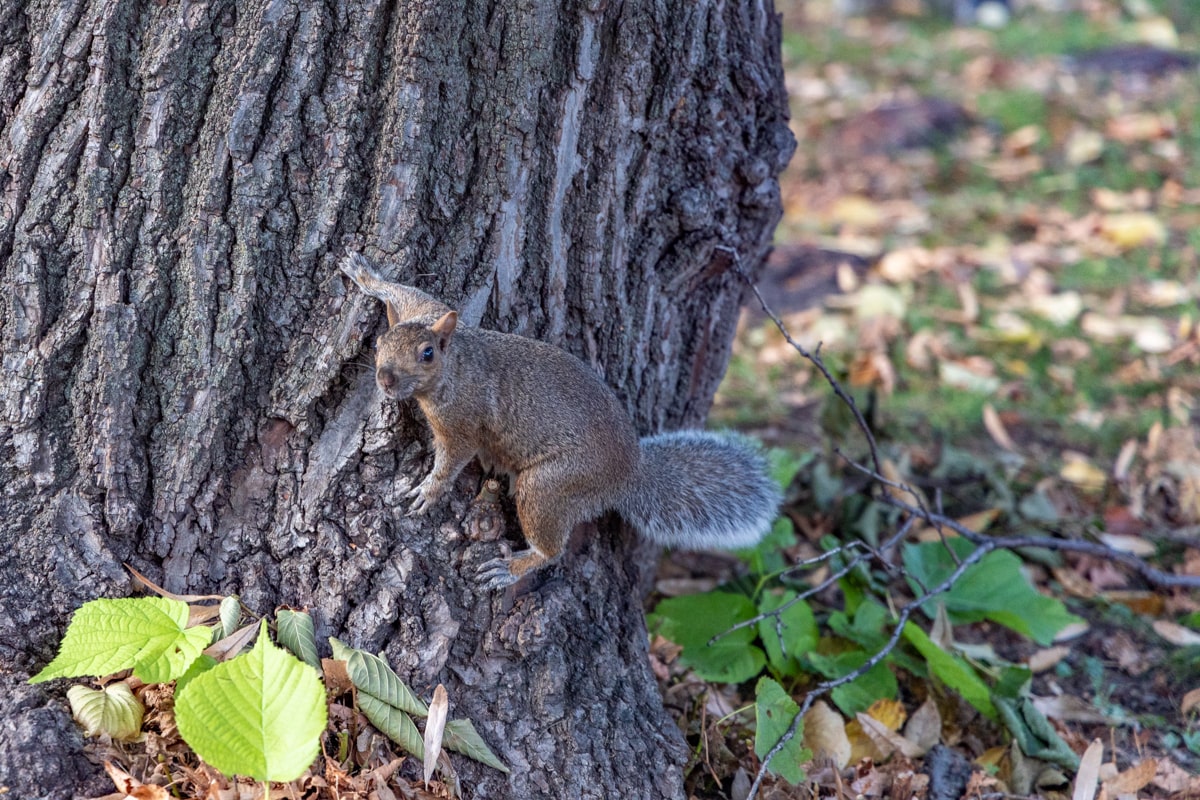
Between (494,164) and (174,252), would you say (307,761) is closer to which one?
(174,252)

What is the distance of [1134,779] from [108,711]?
2.29 m

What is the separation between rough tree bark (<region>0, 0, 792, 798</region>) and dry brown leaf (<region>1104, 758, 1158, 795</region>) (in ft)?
3.60

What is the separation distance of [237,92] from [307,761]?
1249 millimetres

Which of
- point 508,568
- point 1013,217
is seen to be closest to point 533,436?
point 508,568

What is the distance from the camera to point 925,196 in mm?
6164

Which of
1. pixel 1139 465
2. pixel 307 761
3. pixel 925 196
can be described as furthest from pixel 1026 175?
pixel 307 761

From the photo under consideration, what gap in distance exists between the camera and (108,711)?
2018 mm

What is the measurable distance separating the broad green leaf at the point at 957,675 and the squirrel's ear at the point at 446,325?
145 centimetres

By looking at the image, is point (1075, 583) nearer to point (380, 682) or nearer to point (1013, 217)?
point (380, 682)

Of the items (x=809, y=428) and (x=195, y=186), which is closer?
(x=195, y=186)

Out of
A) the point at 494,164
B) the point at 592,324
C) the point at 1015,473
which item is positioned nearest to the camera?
the point at 494,164

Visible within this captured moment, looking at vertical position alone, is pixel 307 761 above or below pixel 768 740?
above

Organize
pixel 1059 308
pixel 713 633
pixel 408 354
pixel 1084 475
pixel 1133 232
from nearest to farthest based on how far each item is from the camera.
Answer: pixel 408 354 < pixel 713 633 < pixel 1084 475 < pixel 1059 308 < pixel 1133 232

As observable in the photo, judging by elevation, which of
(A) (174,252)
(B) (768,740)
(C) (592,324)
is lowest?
(B) (768,740)
